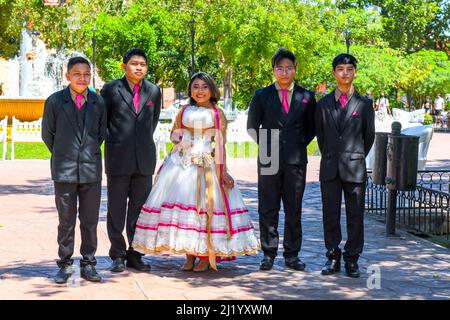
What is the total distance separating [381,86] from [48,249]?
110 feet

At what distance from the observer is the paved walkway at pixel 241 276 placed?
20.2ft

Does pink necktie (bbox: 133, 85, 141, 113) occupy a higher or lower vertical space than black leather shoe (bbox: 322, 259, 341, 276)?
higher

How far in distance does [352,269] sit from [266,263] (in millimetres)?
741

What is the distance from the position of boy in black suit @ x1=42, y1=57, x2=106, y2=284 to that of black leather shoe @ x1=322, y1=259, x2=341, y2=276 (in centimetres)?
A: 189

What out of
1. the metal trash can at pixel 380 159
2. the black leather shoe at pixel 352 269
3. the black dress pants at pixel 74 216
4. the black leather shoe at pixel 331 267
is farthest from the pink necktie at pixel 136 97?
the metal trash can at pixel 380 159

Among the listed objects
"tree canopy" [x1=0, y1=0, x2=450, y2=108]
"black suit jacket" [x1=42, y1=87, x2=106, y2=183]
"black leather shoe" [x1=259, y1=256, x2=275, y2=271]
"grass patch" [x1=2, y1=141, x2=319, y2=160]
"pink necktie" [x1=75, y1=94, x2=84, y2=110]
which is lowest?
"black leather shoe" [x1=259, y1=256, x2=275, y2=271]

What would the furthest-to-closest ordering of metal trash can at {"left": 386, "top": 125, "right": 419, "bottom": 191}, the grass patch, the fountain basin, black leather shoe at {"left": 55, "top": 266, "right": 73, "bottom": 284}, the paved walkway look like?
the fountain basin
the grass patch
metal trash can at {"left": 386, "top": 125, "right": 419, "bottom": 191}
black leather shoe at {"left": 55, "top": 266, "right": 73, "bottom": 284}
the paved walkway

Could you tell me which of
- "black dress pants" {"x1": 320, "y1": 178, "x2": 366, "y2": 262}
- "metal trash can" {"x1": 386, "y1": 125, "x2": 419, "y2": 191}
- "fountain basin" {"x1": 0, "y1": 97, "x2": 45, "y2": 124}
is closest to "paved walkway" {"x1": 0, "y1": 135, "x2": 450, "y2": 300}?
"black dress pants" {"x1": 320, "y1": 178, "x2": 366, "y2": 262}

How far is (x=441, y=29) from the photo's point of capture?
63.5 meters

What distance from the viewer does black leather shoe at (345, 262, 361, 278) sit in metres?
6.77

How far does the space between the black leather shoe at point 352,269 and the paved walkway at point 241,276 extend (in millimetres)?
69

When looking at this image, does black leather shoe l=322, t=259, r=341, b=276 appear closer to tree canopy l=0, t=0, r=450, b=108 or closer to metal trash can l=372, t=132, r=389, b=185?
metal trash can l=372, t=132, r=389, b=185

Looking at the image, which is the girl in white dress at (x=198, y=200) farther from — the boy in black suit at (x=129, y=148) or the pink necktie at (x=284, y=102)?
the pink necktie at (x=284, y=102)

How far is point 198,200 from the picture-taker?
6.86 meters
